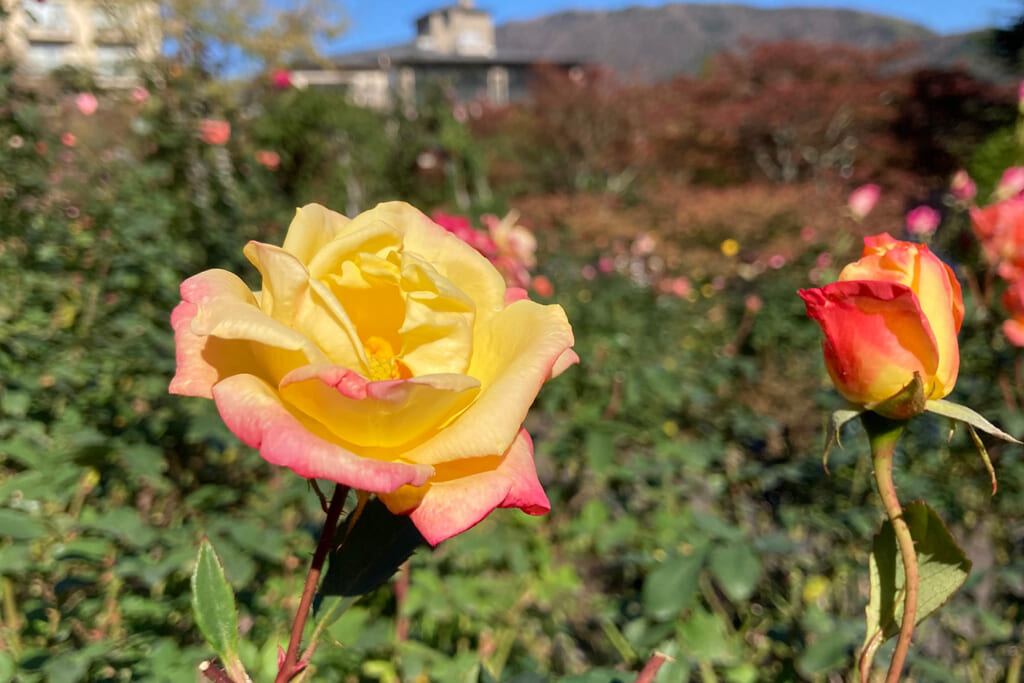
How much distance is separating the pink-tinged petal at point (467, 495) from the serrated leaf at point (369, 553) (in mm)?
41

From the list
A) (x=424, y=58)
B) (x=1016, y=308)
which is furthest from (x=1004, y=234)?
(x=424, y=58)

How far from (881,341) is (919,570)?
15 centimetres

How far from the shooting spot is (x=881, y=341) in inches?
18.5

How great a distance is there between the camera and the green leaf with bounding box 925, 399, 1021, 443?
0.44 m

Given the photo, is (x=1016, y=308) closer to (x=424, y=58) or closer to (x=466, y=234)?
(x=466, y=234)

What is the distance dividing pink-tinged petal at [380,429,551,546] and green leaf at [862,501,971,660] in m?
0.25

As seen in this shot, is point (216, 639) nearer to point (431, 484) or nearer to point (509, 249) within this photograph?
point (431, 484)

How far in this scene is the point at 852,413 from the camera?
49cm

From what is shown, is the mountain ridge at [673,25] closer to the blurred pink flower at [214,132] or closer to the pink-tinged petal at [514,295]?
the blurred pink flower at [214,132]

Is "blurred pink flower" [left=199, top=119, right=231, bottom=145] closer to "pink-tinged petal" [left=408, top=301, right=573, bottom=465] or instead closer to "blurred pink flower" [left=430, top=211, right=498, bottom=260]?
"blurred pink flower" [left=430, top=211, right=498, bottom=260]

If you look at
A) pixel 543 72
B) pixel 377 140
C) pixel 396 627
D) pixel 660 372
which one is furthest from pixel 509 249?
pixel 543 72

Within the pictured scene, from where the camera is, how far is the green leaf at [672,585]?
0.84m

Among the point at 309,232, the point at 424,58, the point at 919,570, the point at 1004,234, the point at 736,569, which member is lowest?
the point at 736,569

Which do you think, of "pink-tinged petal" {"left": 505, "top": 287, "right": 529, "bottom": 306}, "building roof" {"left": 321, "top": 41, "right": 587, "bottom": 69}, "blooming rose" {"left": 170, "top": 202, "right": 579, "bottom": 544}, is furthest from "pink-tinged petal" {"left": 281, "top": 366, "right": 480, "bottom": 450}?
"building roof" {"left": 321, "top": 41, "right": 587, "bottom": 69}
